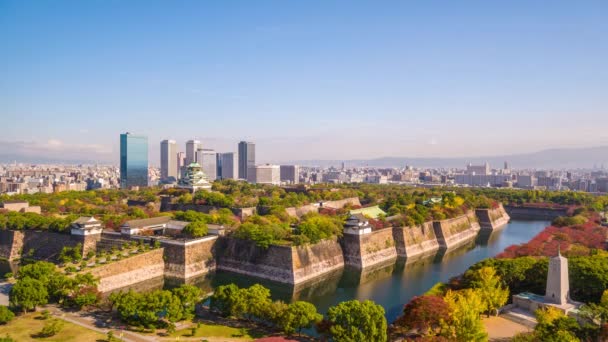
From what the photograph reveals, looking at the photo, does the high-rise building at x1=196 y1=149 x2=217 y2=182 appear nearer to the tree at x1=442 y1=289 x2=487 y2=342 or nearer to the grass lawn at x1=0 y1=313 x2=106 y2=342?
the grass lawn at x1=0 y1=313 x2=106 y2=342

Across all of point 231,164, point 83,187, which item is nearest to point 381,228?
point 83,187

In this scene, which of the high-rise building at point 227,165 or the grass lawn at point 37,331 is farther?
the high-rise building at point 227,165

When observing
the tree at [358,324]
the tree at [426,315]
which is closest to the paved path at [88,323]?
the tree at [358,324]

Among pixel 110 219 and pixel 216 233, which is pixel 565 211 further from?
pixel 110 219

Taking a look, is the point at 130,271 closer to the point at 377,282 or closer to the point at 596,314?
the point at 377,282

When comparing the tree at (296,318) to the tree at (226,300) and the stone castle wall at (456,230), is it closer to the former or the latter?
the tree at (226,300)

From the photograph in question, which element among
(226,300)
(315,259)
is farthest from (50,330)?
(315,259)

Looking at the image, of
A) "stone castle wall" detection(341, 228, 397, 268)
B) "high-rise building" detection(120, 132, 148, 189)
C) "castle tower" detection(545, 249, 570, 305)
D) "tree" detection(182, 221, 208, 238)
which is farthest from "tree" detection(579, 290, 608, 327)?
"high-rise building" detection(120, 132, 148, 189)
